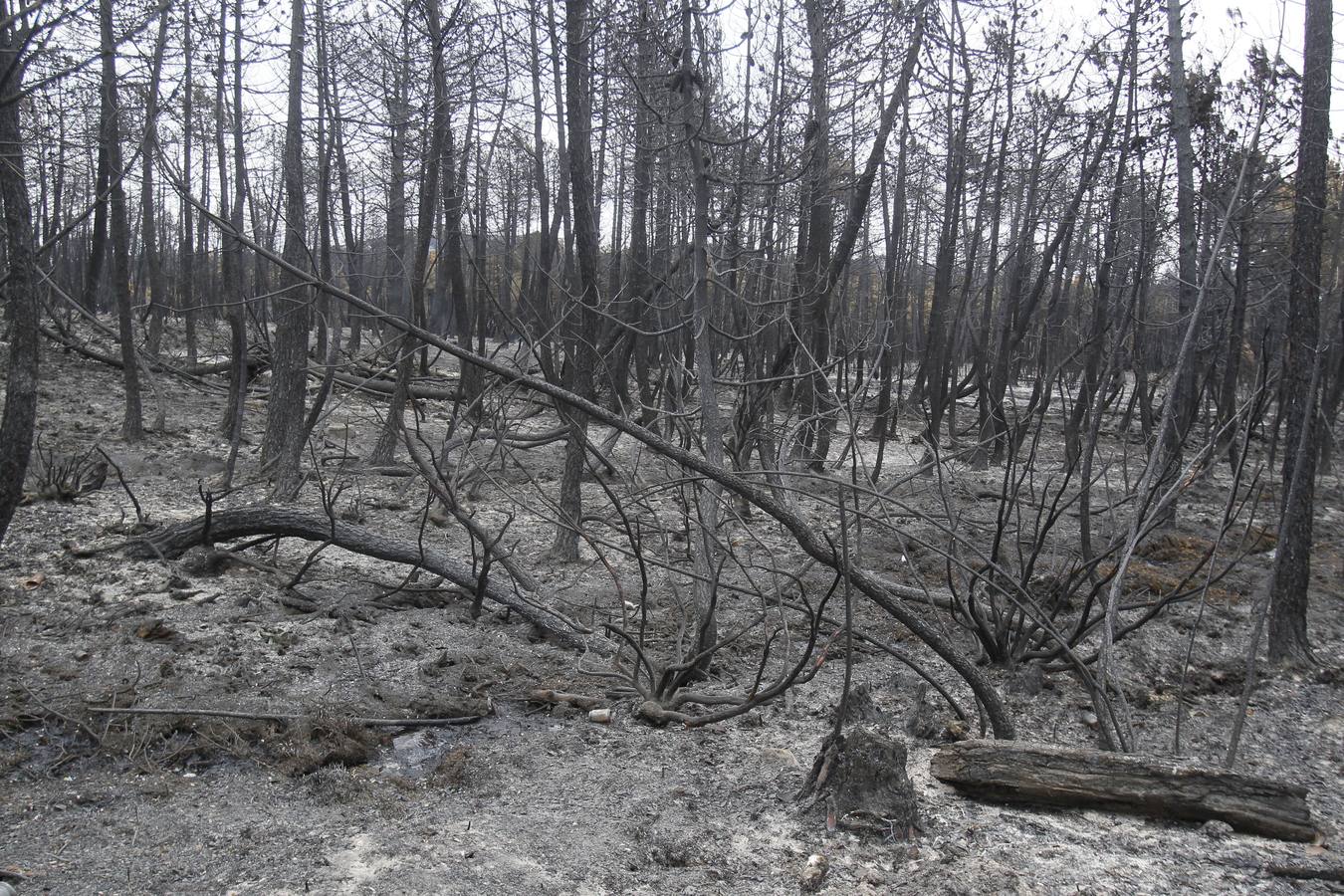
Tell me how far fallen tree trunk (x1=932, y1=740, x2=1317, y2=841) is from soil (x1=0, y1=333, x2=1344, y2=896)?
66mm

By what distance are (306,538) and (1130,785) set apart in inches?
173

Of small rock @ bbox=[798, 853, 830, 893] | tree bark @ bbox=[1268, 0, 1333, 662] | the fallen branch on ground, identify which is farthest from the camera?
tree bark @ bbox=[1268, 0, 1333, 662]

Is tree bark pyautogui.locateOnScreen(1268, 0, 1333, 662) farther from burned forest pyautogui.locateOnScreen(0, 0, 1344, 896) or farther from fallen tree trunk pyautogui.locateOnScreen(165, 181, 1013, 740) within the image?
fallen tree trunk pyautogui.locateOnScreen(165, 181, 1013, 740)

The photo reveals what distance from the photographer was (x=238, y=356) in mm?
7480

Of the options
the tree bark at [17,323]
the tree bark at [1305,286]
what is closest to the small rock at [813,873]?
the tree bark at [17,323]

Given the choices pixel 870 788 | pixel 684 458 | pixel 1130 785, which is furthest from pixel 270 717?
pixel 1130 785

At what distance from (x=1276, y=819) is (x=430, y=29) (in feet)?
25.1

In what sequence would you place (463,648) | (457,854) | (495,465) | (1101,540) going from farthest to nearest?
1. (495,465)
2. (1101,540)
3. (463,648)
4. (457,854)

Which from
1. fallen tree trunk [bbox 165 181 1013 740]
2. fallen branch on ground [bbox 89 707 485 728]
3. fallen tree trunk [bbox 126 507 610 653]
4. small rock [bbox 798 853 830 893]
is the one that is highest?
fallen tree trunk [bbox 165 181 1013 740]

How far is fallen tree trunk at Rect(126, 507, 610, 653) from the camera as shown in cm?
545

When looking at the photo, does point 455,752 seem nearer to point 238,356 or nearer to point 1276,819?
point 1276,819

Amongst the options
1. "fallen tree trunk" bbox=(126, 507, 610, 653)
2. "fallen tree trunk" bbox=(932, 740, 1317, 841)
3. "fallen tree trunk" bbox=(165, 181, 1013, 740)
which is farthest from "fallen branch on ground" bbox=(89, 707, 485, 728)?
"fallen tree trunk" bbox=(932, 740, 1317, 841)

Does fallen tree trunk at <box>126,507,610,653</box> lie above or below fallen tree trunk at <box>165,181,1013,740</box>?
below

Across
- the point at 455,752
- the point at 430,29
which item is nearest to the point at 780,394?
the point at 430,29
